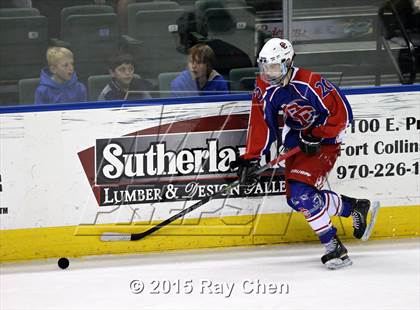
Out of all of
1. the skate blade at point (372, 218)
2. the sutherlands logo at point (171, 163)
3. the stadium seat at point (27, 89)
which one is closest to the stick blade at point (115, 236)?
the sutherlands logo at point (171, 163)

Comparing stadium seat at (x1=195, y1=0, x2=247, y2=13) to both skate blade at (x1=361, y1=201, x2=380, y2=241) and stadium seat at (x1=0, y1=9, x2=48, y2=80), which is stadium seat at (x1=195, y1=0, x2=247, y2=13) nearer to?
stadium seat at (x1=0, y1=9, x2=48, y2=80)

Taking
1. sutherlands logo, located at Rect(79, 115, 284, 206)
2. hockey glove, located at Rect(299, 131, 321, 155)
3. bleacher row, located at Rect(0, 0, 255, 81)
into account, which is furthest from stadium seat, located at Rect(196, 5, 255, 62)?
hockey glove, located at Rect(299, 131, 321, 155)

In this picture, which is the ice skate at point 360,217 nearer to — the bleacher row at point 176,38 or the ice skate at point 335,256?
the ice skate at point 335,256

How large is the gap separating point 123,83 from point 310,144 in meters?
1.02

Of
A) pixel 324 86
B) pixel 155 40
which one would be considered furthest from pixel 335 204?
pixel 155 40

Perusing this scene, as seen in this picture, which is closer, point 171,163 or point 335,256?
point 335,256

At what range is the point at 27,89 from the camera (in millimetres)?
5020

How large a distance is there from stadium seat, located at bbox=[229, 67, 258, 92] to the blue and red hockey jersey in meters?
0.18

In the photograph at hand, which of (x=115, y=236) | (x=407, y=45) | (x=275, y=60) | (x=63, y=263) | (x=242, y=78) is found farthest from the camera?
(x=407, y=45)

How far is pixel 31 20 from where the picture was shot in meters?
4.95

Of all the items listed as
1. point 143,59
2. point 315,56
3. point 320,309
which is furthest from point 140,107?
point 320,309

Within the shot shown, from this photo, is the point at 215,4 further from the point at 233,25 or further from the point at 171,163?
the point at 171,163

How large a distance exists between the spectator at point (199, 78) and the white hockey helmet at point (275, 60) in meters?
0.46

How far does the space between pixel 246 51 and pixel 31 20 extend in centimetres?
109
